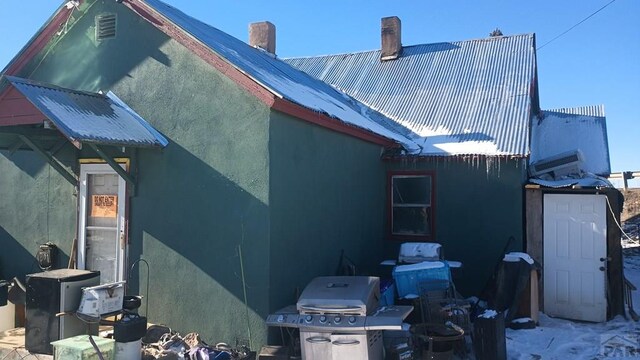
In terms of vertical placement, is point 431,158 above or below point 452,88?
below

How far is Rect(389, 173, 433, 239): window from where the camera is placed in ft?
34.2

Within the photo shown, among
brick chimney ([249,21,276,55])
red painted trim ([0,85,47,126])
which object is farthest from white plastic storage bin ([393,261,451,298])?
brick chimney ([249,21,276,55])

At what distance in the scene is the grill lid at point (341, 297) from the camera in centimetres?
579

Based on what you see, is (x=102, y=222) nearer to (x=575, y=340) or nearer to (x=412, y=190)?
(x=412, y=190)

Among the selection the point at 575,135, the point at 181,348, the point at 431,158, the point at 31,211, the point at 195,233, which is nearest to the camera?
the point at 181,348

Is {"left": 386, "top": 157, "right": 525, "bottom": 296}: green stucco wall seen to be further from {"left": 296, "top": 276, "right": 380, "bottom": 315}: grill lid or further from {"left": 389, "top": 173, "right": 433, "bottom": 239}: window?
{"left": 296, "top": 276, "right": 380, "bottom": 315}: grill lid

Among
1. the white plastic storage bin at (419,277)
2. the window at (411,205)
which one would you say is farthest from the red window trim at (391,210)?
the white plastic storage bin at (419,277)

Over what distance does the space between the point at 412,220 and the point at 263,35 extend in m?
8.51

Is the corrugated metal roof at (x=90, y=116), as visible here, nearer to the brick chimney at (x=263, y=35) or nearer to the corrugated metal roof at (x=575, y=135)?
the corrugated metal roof at (x=575, y=135)

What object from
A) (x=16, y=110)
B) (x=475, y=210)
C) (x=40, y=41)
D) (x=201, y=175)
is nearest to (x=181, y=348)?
(x=201, y=175)

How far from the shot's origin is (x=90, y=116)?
21.4 feet

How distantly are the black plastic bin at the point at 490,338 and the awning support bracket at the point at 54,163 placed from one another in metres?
6.10

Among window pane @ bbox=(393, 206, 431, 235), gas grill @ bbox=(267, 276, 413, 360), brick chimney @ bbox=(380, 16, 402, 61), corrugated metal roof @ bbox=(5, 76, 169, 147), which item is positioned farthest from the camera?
brick chimney @ bbox=(380, 16, 402, 61)

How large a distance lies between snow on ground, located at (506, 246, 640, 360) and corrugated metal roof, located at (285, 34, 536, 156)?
10.3 ft
